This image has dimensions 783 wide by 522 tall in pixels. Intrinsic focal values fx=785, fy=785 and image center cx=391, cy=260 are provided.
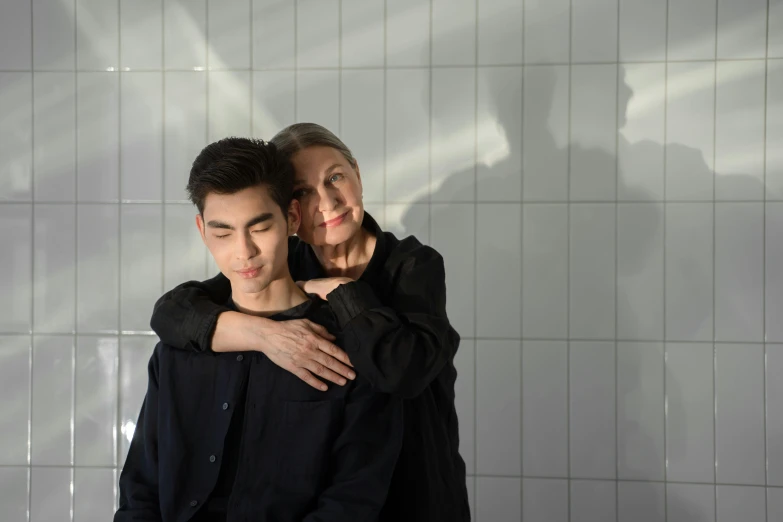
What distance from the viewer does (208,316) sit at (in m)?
1.49

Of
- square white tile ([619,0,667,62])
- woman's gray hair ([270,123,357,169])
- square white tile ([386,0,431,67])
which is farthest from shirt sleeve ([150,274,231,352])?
square white tile ([619,0,667,62])

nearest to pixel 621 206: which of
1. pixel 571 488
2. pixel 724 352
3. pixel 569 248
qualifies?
pixel 569 248

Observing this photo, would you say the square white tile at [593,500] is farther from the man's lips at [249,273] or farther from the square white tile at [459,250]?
the man's lips at [249,273]

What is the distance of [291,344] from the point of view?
4.67ft

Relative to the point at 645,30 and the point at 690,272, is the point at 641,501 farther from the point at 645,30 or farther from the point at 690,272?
the point at 645,30

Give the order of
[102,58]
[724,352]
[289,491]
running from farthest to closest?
[102,58]
[724,352]
[289,491]

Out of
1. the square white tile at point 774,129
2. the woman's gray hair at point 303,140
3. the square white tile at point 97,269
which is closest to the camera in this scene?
the woman's gray hair at point 303,140

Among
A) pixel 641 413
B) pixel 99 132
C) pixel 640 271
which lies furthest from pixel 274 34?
pixel 641 413

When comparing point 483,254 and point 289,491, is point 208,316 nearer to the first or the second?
point 289,491

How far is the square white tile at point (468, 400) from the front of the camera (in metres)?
2.76

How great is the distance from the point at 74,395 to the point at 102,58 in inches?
48.8

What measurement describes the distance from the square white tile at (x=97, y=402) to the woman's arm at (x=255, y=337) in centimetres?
147

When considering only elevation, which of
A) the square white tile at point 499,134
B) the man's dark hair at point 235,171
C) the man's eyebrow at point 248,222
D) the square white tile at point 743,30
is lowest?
the man's eyebrow at point 248,222

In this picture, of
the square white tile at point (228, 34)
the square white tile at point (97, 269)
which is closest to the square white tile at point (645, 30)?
the square white tile at point (228, 34)
